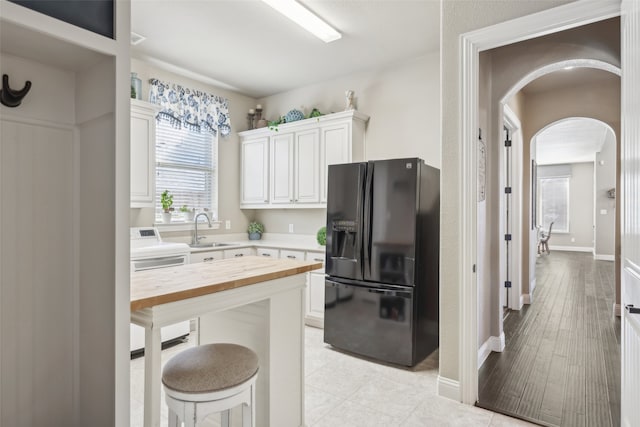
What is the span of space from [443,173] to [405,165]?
478mm

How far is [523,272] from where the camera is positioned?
493 centimetres

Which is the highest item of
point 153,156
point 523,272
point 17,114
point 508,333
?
point 153,156

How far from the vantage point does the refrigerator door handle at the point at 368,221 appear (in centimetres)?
309

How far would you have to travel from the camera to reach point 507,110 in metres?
3.93

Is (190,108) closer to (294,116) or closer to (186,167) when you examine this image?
(186,167)

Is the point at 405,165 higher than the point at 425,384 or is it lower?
higher

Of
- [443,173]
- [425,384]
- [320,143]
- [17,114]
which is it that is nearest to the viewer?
[17,114]

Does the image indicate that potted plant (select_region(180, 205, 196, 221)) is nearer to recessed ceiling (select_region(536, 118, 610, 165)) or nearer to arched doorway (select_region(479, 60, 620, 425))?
arched doorway (select_region(479, 60, 620, 425))

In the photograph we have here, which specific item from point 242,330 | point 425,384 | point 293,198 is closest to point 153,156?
point 293,198

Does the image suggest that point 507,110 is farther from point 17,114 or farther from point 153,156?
point 17,114

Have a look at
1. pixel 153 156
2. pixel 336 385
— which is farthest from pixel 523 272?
pixel 153 156

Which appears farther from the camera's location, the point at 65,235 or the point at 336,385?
the point at 336,385

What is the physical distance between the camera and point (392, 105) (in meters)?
4.10

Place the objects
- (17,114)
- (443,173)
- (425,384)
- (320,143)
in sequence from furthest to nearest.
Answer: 1. (320,143)
2. (425,384)
3. (443,173)
4. (17,114)
